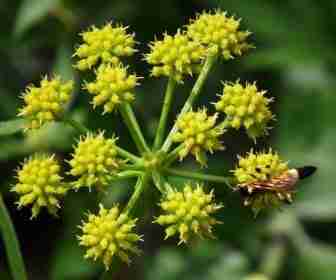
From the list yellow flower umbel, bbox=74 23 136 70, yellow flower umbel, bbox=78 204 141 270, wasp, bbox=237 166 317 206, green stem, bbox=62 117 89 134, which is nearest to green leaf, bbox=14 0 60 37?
yellow flower umbel, bbox=74 23 136 70

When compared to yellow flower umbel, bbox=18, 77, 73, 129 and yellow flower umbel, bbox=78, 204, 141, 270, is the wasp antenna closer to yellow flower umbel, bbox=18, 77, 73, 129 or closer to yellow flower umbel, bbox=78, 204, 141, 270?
yellow flower umbel, bbox=78, 204, 141, 270

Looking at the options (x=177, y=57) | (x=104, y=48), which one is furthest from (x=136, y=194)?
(x=104, y=48)

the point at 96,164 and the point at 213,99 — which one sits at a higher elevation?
the point at 213,99

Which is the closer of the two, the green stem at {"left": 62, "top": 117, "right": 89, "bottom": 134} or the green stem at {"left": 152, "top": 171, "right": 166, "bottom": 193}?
the green stem at {"left": 152, "top": 171, "right": 166, "bottom": 193}

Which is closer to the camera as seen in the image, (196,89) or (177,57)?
(196,89)

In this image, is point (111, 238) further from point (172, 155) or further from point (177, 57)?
point (177, 57)

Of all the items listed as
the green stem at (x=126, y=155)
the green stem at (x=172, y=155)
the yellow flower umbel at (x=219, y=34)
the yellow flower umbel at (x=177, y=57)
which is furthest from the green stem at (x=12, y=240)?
the yellow flower umbel at (x=219, y=34)
